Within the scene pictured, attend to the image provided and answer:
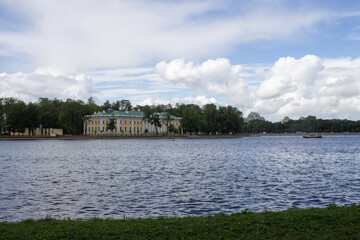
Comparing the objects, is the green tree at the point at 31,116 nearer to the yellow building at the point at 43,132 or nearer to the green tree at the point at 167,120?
the yellow building at the point at 43,132

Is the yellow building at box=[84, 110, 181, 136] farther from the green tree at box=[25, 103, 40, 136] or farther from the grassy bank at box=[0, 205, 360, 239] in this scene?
the grassy bank at box=[0, 205, 360, 239]

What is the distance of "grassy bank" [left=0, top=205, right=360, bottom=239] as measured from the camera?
9445mm

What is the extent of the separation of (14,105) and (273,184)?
12154cm

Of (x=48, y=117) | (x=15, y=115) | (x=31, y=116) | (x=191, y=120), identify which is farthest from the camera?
(x=191, y=120)

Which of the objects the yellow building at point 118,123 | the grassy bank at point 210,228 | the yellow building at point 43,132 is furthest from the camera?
the yellow building at point 118,123

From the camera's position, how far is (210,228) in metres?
10.2

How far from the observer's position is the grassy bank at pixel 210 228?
9.45m

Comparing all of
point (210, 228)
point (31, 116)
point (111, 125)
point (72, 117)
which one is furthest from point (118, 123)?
point (210, 228)

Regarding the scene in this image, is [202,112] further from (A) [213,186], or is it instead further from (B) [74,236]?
(B) [74,236]

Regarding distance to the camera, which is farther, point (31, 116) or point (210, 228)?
point (31, 116)

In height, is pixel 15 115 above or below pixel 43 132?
above

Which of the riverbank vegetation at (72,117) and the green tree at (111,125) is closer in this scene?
the riverbank vegetation at (72,117)

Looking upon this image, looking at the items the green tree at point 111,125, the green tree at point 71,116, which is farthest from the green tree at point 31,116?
the green tree at point 111,125

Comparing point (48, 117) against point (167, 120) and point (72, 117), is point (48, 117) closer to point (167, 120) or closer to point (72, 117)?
point (72, 117)
